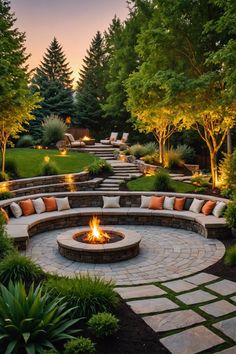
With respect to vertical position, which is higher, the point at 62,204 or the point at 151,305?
the point at 62,204

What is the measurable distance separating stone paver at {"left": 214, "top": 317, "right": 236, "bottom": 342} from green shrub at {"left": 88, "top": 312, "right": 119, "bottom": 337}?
4.54 ft

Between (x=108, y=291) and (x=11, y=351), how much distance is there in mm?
1585

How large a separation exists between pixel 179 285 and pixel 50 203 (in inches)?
227

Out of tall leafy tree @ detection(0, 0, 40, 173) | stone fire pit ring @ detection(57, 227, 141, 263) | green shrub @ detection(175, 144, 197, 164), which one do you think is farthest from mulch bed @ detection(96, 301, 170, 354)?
green shrub @ detection(175, 144, 197, 164)

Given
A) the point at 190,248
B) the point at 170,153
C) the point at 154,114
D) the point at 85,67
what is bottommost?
the point at 190,248

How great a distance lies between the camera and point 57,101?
29.4m

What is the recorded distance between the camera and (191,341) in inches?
162

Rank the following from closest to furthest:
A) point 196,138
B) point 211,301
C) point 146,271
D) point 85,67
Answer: point 211,301 → point 146,271 → point 196,138 → point 85,67

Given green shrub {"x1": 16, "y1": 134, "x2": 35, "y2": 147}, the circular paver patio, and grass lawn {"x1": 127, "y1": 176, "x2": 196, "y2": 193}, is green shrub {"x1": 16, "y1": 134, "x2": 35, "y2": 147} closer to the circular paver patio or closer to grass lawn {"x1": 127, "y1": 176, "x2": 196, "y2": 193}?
grass lawn {"x1": 127, "y1": 176, "x2": 196, "y2": 193}

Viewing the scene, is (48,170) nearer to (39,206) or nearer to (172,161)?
(39,206)

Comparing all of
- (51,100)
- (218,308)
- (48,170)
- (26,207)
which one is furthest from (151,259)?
(51,100)

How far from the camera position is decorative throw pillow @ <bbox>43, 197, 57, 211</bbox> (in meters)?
10.6

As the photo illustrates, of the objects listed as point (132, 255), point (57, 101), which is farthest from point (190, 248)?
point (57, 101)

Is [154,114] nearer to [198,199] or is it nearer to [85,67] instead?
[198,199]
